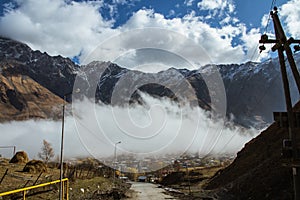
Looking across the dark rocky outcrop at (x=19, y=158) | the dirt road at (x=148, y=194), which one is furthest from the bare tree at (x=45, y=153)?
the dirt road at (x=148, y=194)

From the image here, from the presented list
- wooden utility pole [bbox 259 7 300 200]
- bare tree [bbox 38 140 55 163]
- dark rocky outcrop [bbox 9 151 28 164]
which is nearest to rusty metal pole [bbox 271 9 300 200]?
wooden utility pole [bbox 259 7 300 200]

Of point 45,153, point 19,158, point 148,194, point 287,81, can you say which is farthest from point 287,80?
point 45,153

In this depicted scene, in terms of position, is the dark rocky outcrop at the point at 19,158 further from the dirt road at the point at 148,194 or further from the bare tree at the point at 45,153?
the bare tree at the point at 45,153

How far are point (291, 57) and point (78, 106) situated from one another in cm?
15099

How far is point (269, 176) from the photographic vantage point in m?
27.2

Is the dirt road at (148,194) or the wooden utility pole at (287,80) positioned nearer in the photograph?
the wooden utility pole at (287,80)

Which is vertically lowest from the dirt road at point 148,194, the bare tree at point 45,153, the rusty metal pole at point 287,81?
the dirt road at point 148,194

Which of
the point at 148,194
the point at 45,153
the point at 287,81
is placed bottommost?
the point at 148,194

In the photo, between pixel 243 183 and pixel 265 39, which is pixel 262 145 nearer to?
pixel 243 183

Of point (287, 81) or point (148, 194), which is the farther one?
point (148, 194)

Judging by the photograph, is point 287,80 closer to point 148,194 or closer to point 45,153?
point 148,194

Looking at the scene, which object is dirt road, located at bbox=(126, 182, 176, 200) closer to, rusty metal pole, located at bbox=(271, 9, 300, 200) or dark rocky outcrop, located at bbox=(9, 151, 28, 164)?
dark rocky outcrop, located at bbox=(9, 151, 28, 164)

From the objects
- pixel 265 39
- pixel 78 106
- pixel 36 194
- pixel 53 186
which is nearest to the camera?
pixel 265 39

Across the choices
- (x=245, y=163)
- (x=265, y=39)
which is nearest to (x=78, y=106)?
(x=245, y=163)
